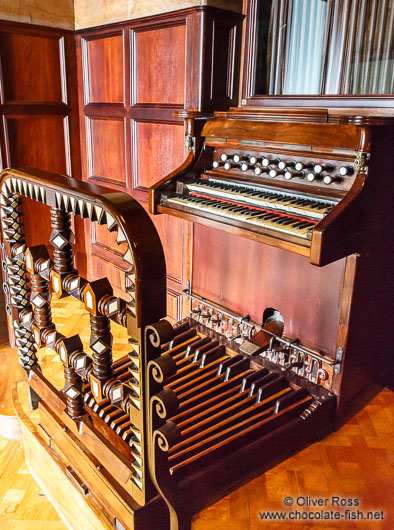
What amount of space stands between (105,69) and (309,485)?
9.05 ft

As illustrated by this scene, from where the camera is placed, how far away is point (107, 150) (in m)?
3.31

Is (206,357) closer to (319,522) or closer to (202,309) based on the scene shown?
(202,309)

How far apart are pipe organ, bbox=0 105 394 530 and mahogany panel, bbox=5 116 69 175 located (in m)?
1.42

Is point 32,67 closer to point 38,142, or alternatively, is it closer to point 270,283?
point 38,142

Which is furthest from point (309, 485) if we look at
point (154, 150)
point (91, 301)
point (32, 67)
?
point (32, 67)

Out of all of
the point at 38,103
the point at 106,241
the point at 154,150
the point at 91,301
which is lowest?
the point at 106,241

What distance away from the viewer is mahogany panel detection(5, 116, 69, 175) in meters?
3.15

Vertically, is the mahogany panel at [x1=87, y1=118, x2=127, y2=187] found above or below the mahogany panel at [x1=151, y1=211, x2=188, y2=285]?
above

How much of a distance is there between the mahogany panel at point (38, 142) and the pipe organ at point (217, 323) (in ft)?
4.66

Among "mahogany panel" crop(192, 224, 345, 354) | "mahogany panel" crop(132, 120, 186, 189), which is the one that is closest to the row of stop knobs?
"mahogany panel" crop(192, 224, 345, 354)

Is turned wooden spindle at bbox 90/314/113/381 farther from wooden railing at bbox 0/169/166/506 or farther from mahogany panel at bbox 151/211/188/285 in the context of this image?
mahogany panel at bbox 151/211/188/285

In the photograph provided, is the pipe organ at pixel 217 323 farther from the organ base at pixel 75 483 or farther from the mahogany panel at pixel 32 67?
the mahogany panel at pixel 32 67

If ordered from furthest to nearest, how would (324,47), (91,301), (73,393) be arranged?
(324,47) → (73,393) → (91,301)

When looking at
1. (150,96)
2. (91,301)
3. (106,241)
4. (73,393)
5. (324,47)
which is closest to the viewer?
(91,301)
